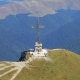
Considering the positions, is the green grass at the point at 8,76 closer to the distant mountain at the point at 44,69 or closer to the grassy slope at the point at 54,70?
the distant mountain at the point at 44,69

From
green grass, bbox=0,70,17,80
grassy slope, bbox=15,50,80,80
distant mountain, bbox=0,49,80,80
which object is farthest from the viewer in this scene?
grassy slope, bbox=15,50,80,80

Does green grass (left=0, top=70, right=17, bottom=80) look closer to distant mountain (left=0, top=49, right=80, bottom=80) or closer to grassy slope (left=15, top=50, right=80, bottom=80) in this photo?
distant mountain (left=0, top=49, right=80, bottom=80)

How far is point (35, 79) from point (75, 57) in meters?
25.5

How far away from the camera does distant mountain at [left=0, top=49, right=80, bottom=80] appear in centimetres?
11300

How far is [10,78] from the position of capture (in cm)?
11081

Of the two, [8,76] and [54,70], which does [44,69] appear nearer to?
[54,70]

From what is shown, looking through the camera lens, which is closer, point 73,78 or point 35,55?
point 73,78

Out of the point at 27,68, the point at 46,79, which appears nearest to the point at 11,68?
the point at 27,68

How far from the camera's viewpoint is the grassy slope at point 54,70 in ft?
371

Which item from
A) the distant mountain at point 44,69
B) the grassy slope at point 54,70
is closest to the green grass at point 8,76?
the distant mountain at point 44,69

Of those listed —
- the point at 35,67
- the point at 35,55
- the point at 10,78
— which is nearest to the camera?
the point at 10,78

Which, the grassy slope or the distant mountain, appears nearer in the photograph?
the distant mountain

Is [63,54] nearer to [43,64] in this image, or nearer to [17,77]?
[43,64]

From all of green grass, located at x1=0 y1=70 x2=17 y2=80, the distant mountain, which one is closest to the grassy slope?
the distant mountain
